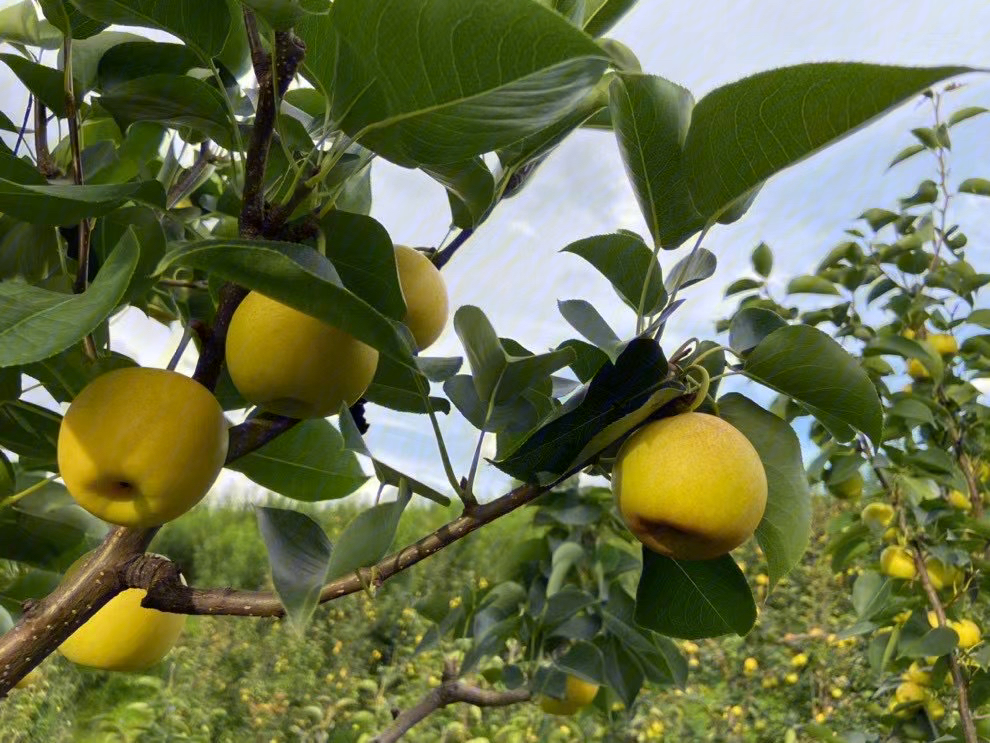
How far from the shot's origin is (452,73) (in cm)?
37

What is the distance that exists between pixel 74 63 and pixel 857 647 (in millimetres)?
3308

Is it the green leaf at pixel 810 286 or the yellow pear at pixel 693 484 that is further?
the green leaf at pixel 810 286

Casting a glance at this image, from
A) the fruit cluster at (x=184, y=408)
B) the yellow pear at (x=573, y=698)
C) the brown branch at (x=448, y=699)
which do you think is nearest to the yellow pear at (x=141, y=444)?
the fruit cluster at (x=184, y=408)

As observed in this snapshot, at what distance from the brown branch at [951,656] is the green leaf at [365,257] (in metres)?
1.31

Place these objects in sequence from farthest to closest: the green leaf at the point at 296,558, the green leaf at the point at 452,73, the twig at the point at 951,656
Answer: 1. the twig at the point at 951,656
2. the green leaf at the point at 296,558
3. the green leaf at the point at 452,73

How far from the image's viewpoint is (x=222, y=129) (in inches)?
21.7

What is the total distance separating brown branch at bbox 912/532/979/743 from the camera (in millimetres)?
1403

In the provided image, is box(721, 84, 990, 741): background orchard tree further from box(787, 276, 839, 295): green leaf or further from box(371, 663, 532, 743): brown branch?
box(371, 663, 532, 743): brown branch

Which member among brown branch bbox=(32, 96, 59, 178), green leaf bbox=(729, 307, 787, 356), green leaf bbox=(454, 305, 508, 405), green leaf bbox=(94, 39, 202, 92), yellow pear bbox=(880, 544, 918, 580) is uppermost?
yellow pear bbox=(880, 544, 918, 580)

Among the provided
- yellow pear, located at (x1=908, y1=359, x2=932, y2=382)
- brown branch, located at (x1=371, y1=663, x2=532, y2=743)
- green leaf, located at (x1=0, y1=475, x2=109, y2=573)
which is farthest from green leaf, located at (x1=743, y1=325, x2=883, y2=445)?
yellow pear, located at (x1=908, y1=359, x2=932, y2=382)

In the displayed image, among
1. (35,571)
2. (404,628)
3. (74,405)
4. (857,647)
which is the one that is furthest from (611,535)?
(404,628)

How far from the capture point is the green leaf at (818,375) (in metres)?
0.51

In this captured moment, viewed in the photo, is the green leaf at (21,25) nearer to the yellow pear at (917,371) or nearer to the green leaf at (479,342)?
the green leaf at (479,342)

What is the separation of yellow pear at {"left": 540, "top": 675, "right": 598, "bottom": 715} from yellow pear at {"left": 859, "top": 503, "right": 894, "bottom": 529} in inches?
26.1
